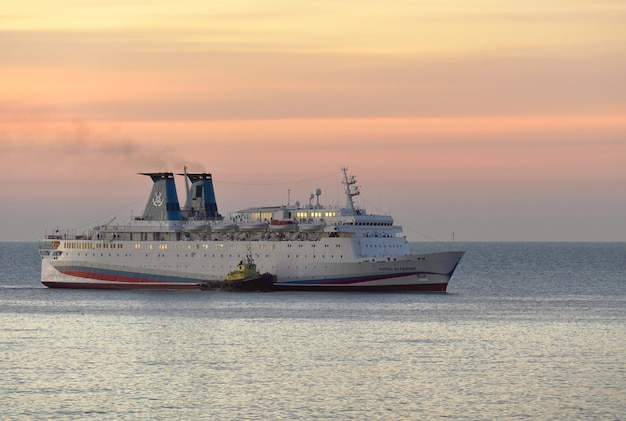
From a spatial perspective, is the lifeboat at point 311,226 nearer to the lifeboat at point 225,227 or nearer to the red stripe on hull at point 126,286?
the lifeboat at point 225,227

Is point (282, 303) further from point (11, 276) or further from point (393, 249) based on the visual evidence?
point (11, 276)

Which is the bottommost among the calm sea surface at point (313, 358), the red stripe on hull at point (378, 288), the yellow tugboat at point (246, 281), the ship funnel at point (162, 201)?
the calm sea surface at point (313, 358)

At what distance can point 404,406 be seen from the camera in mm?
46812

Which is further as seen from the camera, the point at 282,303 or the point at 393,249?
the point at 393,249

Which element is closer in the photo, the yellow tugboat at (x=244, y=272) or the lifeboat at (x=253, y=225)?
the yellow tugboat at (x=244, y=272)

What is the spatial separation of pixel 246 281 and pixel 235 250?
482cm

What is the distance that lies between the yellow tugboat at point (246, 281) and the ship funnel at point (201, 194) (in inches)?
477

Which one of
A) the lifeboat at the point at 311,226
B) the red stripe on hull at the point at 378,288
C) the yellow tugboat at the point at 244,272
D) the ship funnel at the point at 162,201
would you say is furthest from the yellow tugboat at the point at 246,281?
the ship funnel at the point at 162,201

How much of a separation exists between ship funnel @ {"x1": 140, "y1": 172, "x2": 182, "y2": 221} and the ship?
10cm

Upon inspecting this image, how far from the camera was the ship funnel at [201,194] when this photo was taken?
4486 inches

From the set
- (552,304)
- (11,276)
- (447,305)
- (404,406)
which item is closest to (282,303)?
(447,305)

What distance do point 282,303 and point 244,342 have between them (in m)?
24.3

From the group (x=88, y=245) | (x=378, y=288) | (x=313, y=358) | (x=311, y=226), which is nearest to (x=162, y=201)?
(x=88, y=245)

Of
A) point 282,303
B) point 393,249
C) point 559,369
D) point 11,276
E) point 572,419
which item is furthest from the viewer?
point 11,276
